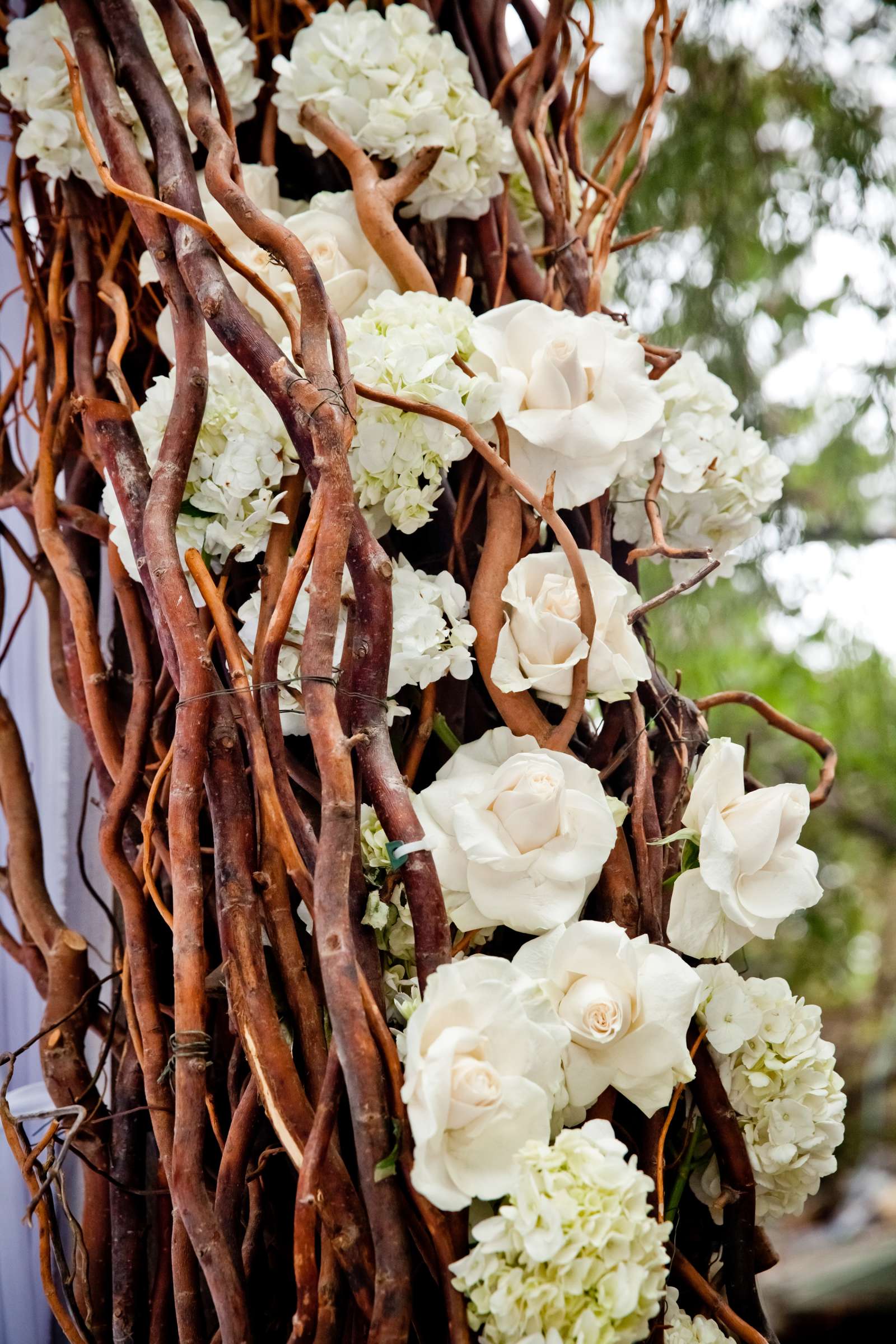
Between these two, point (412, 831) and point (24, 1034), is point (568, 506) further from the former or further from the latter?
point (24, 1034)

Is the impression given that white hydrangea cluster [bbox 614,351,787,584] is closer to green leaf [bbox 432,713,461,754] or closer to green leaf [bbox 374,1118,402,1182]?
green leaf [bbox 432,713,461,754]

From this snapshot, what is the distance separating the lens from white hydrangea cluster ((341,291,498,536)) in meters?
0.53

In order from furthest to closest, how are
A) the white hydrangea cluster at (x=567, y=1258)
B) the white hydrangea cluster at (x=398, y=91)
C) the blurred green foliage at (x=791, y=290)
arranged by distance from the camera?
the blurred green foliage at (x=791, y=290), the white hydrangea cluster at (x=398, y=91), the white hydrangea cluster at (x=567, y=1258)

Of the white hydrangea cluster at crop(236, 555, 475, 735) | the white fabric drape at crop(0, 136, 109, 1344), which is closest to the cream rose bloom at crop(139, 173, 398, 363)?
the white hydrangea cluster at crop(236, 555, 475, 735)

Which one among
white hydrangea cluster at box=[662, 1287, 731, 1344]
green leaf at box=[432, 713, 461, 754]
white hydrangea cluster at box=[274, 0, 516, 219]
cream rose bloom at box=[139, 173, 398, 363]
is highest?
white hydrangea cluster at box=[274, 0, 516, 219]

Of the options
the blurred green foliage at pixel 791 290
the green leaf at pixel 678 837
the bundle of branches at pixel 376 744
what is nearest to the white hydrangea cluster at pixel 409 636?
the bundle of branches at pixel 376 744

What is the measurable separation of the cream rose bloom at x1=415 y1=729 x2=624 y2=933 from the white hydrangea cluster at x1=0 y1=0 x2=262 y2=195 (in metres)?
0.48

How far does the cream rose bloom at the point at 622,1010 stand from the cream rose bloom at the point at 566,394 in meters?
0.26

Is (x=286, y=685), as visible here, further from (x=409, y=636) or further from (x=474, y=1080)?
(x=474, y=1080)

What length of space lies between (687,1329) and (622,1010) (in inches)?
6.9

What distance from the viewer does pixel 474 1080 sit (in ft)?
1.34

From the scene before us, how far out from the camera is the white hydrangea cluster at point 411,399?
53cm

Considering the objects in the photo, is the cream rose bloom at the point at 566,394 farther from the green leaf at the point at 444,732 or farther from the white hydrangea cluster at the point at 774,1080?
the white hydrangea cluster at the point at 774,1080

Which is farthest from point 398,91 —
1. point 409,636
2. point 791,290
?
point 791,290
